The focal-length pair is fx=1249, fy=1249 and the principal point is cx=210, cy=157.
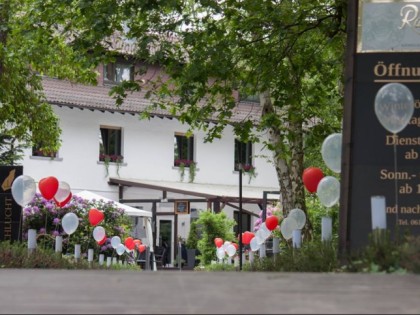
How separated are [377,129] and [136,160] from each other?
42418 mm

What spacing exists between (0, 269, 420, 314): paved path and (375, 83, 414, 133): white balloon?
3.59 m

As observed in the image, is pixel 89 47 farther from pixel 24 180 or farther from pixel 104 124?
pixel 104 124

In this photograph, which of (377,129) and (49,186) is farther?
(49,186)

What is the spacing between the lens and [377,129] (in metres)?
13.5

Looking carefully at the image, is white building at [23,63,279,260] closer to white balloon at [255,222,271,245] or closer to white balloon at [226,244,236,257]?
white balloon at [226,244,236,257]

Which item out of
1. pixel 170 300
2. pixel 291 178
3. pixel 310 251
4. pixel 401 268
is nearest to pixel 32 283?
pixel 170 300

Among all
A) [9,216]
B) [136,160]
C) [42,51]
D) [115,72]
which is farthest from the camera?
[115,72]

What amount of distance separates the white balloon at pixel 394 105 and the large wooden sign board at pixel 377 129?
2.47 feet

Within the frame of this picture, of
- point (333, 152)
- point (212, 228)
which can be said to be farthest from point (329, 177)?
point (212, 228)

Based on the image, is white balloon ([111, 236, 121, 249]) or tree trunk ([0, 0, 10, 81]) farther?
white balloon ([111, 236, 121, 249])

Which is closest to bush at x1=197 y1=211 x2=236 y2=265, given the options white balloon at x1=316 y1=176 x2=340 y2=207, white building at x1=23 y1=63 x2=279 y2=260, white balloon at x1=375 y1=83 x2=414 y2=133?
white building at x1=23 y1=63 x2=279 y2=260

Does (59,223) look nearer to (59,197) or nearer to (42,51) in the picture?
(59,197)

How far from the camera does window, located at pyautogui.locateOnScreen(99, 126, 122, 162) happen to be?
180ft

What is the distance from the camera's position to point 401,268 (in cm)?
1009
